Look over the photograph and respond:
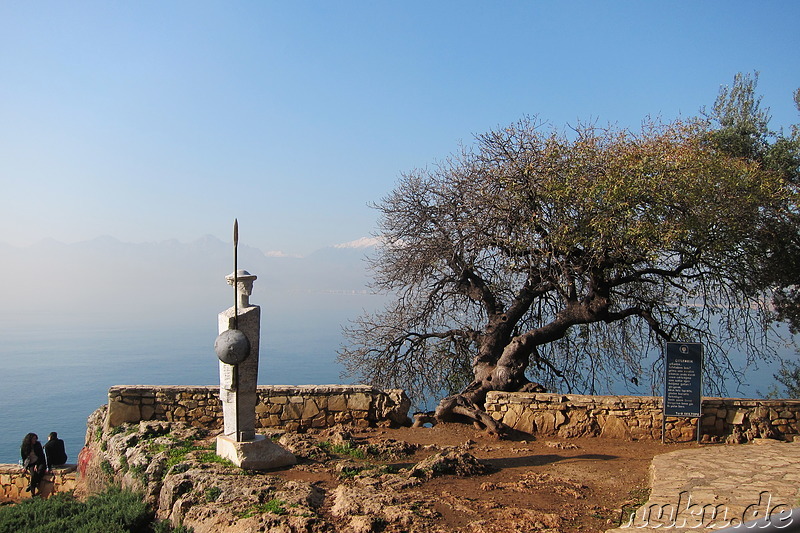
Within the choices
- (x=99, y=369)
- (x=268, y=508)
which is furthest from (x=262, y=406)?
(x=99, y=369)

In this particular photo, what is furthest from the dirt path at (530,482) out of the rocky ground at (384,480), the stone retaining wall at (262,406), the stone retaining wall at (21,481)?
the stone retaining wall at (21,481)

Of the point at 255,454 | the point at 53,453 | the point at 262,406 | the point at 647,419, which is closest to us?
the point at 255,454

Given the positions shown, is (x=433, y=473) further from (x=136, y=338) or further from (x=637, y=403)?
(x=136, y=338)

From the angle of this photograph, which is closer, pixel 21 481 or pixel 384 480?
pixel 384 480

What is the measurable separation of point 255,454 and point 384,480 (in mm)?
1769

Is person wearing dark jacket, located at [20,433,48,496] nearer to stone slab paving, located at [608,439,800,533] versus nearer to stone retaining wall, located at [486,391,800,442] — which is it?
stone retaining wall, located at [486,391,800,442]

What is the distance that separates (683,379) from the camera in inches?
409

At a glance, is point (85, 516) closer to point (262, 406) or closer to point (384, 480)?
point (384, 480)

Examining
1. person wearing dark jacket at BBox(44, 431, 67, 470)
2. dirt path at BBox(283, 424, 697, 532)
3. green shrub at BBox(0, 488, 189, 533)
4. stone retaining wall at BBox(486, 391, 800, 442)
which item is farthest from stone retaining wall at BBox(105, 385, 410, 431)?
person wearing dark jacket at BBox(44, 431, 67, 470)

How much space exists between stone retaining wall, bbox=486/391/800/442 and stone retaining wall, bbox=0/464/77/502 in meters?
10.8

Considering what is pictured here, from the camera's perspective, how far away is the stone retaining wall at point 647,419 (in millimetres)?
10812

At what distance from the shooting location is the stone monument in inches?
320

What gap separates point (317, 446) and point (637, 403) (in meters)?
5.65

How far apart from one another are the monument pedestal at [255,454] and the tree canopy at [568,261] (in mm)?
4188
